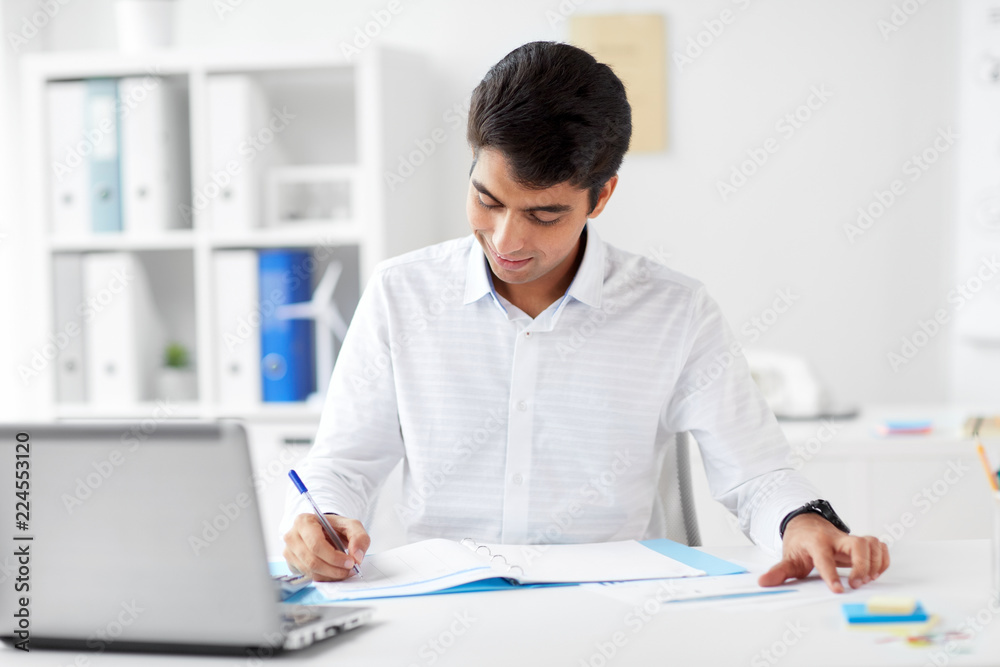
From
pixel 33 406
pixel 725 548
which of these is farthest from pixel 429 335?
→ pixel 33 406

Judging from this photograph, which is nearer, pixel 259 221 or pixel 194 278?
pixel 259 221

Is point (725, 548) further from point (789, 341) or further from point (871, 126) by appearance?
point (871, 126)

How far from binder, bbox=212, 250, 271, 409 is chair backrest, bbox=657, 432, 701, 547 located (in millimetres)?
1283

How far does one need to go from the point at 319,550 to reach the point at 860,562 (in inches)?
24.5

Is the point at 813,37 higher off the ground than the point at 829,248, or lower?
higher

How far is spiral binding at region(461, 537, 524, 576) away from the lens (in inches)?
44.6

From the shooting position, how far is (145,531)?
0.84 metres

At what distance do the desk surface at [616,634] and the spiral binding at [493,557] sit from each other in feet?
0.19

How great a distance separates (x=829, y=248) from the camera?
8.62 ft

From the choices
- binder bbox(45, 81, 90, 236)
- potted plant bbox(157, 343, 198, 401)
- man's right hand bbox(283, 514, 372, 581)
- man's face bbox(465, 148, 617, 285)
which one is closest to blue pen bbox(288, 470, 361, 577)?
man's right hand bbox(283, 514, 372, 581)

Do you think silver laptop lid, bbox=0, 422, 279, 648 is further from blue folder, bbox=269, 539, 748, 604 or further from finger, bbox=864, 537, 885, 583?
finger, bbox=864, 537, 885, 583

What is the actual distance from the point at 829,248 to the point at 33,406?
226cm

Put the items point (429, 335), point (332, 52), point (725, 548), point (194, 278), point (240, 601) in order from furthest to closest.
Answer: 1. point (194, 278)
2. point (332, 52)
3. point (429, 335)
4. point (725, 548)
5. point (240, 601)

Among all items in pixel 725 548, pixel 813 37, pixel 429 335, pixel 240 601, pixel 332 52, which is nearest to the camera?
pixel 240 601
